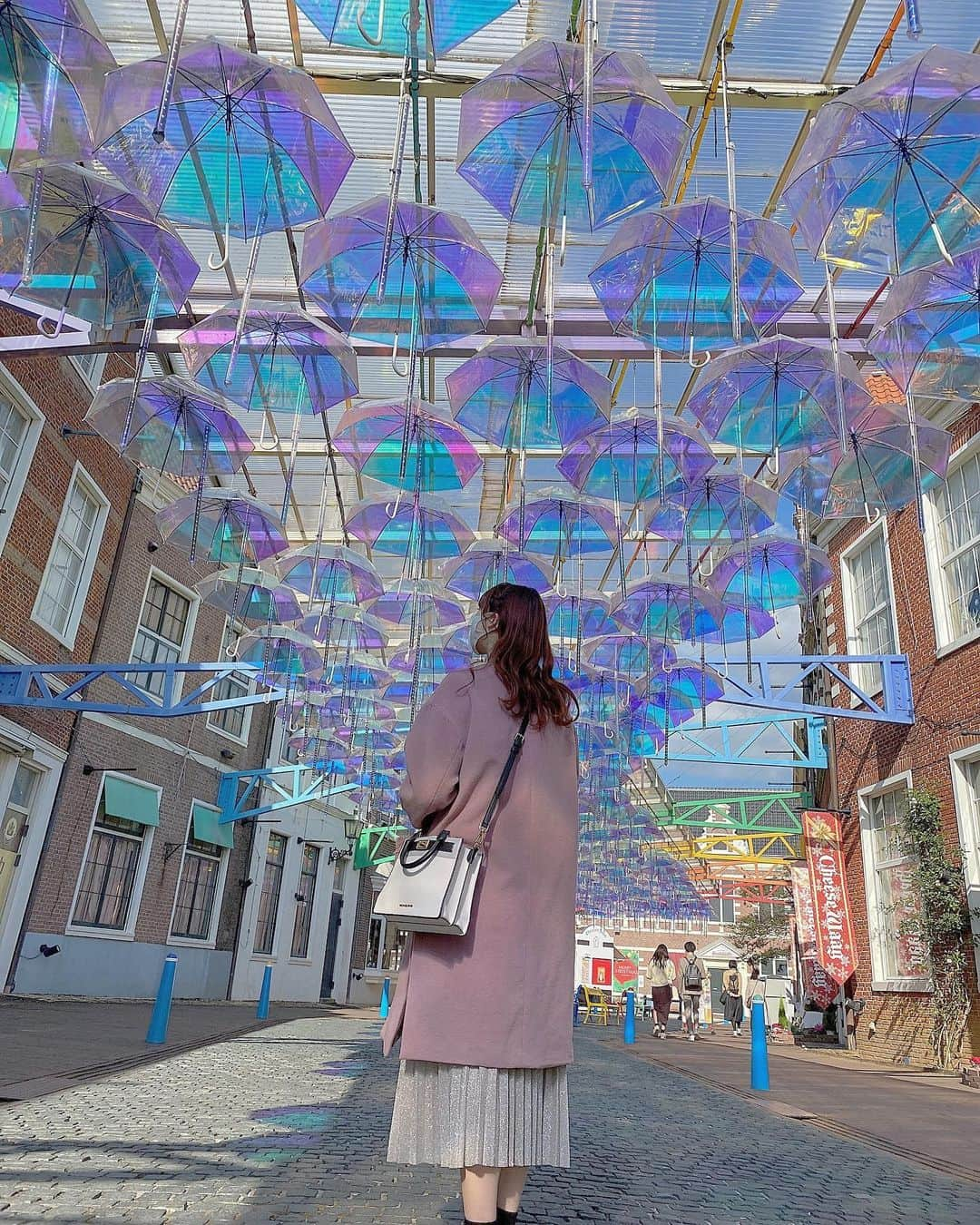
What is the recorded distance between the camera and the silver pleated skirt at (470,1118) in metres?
2.07

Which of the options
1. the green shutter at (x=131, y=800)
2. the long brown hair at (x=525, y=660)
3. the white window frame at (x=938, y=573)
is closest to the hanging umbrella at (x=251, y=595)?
the green shutter at (x=131, y=800)

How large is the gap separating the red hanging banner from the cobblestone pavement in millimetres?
8692

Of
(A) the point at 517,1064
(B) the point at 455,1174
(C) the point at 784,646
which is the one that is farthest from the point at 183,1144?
(C) the point at 784,646

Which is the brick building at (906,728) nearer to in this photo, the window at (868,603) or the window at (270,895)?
the window at (868,603)

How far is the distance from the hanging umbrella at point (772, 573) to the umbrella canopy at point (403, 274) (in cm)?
458

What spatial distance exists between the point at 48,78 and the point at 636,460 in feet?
18.5

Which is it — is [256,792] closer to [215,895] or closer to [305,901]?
[215,895]

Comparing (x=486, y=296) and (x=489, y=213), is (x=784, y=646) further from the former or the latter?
(x=486, y=296)

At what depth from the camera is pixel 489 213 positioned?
9.39 metres

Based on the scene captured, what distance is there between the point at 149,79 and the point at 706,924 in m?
58.7

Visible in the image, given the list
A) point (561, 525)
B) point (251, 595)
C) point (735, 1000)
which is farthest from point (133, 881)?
point (735, 1000)

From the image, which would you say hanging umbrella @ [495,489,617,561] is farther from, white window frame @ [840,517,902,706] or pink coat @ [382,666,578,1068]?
pink coat @ [382,666,578,1068]

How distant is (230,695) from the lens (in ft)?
66.4

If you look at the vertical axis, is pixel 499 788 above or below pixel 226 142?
below
